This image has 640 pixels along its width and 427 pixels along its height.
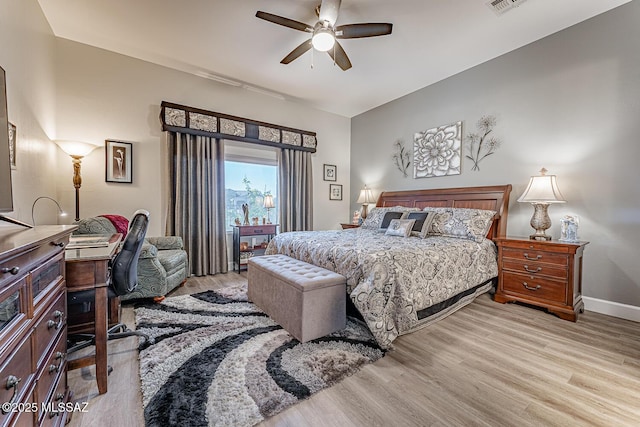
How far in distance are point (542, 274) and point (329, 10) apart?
339cm

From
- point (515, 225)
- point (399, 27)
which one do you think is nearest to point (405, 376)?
point (515, 225)

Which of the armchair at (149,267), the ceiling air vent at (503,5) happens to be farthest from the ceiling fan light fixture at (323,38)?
the armchair at (149,267)

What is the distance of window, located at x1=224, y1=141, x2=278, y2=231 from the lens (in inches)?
180

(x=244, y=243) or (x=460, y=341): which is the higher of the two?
(x=244, y=243)

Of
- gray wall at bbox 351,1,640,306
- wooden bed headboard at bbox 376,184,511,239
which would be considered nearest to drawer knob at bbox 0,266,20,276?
wooden bed headboard at bbox 376,184,511,239

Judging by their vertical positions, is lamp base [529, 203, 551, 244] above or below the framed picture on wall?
below

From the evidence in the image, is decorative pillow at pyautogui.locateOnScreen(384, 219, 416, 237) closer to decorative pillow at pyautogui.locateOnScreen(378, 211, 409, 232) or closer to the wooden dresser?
decorative pillow at pyautogui.locateOnScreen(378, 211, 409, 232)

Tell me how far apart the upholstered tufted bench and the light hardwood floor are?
50cm

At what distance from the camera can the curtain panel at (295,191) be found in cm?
493

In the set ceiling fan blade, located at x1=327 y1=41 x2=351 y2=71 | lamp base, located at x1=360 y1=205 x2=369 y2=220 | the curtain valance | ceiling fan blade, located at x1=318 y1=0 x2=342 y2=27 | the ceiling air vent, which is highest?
the ceiling air vent

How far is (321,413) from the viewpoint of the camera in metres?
1.44

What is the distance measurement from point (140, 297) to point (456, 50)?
15.8 feet

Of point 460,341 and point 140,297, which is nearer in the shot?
point 460,341

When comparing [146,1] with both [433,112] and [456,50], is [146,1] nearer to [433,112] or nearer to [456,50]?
[456,50]
